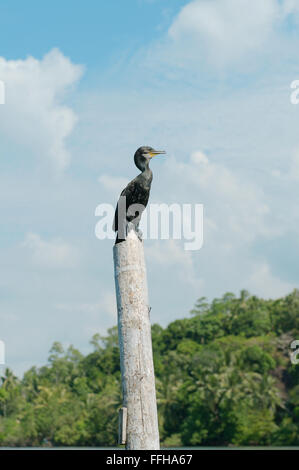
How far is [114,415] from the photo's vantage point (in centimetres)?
5738

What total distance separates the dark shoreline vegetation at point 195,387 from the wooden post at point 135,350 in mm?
44854

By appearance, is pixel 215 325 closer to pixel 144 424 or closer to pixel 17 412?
pixel 17 412

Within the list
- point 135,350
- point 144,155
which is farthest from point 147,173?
point 135,350

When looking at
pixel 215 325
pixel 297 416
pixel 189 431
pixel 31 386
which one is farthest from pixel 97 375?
pixel 297 416

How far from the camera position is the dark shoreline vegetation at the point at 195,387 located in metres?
50.7

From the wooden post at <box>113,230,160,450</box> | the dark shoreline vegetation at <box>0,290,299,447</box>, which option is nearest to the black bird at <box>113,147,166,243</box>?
the wooden post at <box>113,230,160,450</box>

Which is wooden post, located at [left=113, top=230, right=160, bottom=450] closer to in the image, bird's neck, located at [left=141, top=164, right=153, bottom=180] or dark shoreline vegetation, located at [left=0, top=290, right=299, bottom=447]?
bird's neck, located at [left=141, top=164, right=153, bottom=180]

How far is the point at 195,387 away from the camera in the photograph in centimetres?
5206

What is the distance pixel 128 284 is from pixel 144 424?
1.43 metres

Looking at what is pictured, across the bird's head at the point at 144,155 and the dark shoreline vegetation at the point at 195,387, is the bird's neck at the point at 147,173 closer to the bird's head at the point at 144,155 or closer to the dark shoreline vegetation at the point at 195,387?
the bird's head at the point at 144,155

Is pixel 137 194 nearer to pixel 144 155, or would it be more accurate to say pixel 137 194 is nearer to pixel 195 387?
pixel 144 155

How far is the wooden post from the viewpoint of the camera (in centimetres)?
638

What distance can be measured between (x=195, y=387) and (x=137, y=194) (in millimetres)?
46093

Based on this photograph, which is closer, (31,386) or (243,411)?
(243,411)
